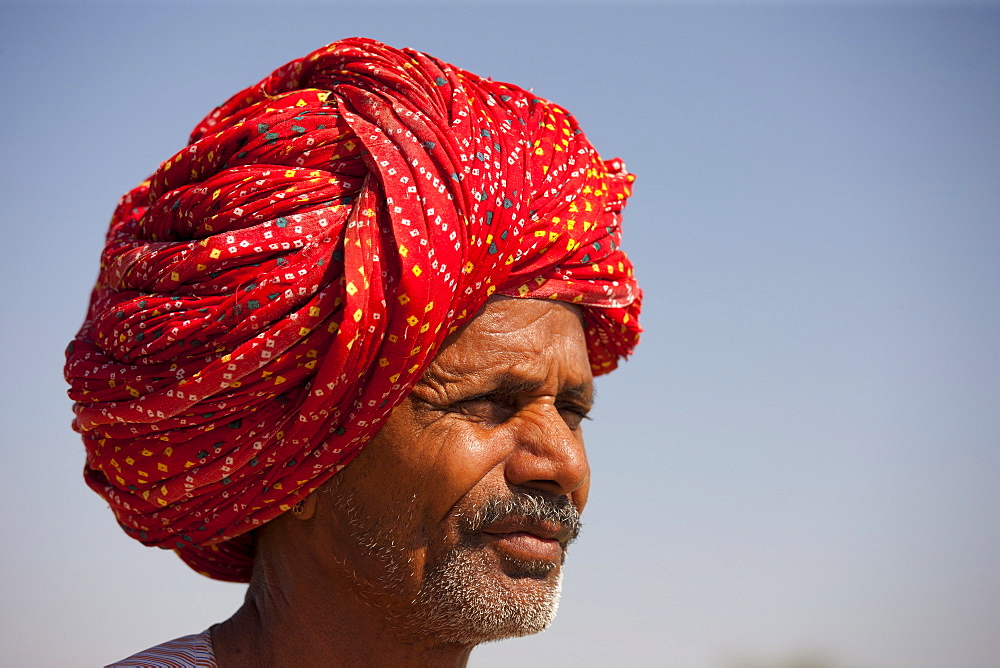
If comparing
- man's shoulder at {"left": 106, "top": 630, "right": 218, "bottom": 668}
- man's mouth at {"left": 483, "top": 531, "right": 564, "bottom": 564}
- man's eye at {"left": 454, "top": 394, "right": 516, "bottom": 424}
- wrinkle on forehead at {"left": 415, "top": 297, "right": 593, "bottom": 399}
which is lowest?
man's shoulder at {"left": 106, "top": 630, "right": 218, "bottom": 668}

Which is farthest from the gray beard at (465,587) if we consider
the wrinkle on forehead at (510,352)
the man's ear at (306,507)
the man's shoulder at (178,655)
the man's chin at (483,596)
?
the man's shoulder at (178,655)

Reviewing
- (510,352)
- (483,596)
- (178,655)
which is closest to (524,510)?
(483,596)

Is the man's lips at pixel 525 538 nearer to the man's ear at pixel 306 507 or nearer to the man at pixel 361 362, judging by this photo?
the man at pixel 361 362

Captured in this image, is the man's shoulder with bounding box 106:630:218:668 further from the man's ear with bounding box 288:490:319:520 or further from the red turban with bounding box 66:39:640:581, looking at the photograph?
the man's ear with bounding box 288:490:319:520

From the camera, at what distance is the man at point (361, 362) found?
314 centimetres

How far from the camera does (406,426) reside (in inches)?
129

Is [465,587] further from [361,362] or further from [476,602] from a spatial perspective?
Result: [361,362]


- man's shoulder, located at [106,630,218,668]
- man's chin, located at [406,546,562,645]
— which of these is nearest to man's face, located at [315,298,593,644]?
man's chin, located at [406,546,562,645]

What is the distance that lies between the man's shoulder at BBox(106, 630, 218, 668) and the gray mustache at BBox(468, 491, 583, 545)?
108 cm

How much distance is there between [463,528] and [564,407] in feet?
2.01

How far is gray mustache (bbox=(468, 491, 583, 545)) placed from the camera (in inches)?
127

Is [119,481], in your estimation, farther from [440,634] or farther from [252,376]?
[440,634]

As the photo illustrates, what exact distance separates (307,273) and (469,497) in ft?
2.66

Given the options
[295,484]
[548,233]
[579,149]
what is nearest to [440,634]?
[295,484]
